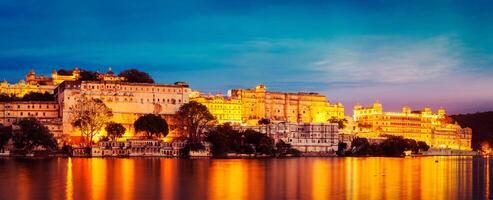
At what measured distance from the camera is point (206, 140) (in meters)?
71.6

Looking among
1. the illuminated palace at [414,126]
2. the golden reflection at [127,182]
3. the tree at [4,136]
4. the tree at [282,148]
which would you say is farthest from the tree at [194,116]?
the illuminated palace at [414,126]

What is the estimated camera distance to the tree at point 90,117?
6869 cm

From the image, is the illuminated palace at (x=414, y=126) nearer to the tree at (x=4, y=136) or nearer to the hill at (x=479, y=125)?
the hill at (x=479, y=125)

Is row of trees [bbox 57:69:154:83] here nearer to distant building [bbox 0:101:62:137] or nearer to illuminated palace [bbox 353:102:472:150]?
distant building [bbox 0:101:62:137]

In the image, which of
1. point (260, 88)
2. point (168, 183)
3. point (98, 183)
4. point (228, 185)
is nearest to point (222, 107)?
point (260, 88)

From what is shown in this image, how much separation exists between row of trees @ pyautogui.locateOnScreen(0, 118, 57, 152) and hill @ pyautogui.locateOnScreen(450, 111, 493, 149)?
86.8 m

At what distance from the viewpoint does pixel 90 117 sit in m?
68.9

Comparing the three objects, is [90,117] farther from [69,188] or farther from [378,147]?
[69,188]

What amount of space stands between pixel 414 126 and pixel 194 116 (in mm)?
50417

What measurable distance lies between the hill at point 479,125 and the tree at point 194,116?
70.1 meters

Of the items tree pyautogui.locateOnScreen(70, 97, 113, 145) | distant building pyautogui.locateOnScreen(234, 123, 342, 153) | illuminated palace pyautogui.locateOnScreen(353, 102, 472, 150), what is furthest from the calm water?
illuminated palace pyautogui.locateOnScreen(353, 102, 472, 150)

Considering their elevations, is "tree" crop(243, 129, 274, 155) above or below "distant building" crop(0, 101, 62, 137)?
below

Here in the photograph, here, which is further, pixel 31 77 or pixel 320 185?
pixel 31 77

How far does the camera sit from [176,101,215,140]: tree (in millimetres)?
74062
